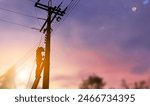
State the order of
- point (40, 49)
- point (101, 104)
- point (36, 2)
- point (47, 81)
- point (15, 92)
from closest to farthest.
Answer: point (101, 104)
point (15, 92)
point (47, 81)
point (36, 2)
point (40, 49)

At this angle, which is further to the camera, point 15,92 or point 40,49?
point 40,49

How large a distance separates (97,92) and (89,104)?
0.55 m

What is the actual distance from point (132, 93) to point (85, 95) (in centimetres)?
142

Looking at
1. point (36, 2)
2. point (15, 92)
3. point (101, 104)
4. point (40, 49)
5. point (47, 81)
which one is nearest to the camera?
point (101, 104)

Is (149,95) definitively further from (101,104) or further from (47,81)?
(47,81)

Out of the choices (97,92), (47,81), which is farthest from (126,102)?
(47,81)

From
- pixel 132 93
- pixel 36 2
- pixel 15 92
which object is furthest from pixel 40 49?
pixel 132 93

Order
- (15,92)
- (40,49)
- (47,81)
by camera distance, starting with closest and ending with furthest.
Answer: (15,92) < (47,81) < (40,49)

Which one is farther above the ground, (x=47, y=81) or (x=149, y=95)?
(x=47, y=81)

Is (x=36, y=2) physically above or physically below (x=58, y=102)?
above

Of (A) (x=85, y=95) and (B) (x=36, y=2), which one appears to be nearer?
(A) (x=85, y=95)

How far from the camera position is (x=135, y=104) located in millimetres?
8266

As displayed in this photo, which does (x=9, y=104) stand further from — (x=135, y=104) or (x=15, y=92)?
(x=135, y=104)

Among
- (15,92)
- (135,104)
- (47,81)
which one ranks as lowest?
(135,104)
